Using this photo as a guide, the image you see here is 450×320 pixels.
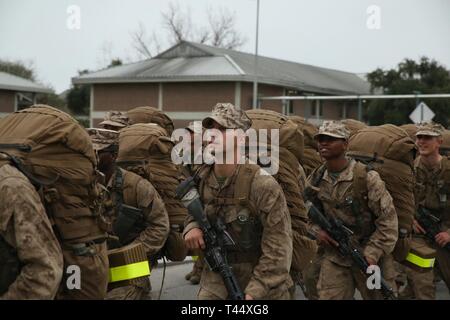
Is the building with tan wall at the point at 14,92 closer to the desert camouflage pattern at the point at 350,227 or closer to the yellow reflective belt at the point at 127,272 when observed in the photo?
the desert camouflage pattern at the point at 350,227

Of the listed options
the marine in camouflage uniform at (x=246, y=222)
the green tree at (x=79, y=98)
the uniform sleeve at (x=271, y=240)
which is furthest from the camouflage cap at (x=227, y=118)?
the green tree at (x=79, y=98)

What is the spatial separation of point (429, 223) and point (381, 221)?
Result: 165cm

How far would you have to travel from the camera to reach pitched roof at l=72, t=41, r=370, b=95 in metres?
33.2

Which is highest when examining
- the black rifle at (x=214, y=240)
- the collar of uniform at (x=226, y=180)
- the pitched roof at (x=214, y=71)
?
the pitched roof at (x=214, y=71)

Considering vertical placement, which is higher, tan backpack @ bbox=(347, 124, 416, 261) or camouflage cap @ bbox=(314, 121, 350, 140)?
camouflage cap @ bbox=(314, 121, 350, 140)

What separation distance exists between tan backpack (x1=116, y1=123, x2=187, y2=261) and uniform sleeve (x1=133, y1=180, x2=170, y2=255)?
57cm

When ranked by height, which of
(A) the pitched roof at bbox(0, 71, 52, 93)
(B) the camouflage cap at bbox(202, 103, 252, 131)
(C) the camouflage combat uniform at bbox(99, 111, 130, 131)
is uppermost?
(A) the pitched roof at bbox(0, 71, 52, 93)

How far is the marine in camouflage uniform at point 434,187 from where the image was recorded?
6992 millimetres

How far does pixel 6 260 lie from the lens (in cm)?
323

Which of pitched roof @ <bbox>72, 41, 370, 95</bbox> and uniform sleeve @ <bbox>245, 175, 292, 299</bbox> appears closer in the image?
uniform sleeve @ <bbox>245, 175, 292, 299</bbox>

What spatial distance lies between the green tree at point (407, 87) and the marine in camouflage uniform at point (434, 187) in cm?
2223

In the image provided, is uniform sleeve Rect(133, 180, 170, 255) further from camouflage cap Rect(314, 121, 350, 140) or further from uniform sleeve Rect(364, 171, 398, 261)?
uniform sleeve Rect(364, 171, 398, 261)

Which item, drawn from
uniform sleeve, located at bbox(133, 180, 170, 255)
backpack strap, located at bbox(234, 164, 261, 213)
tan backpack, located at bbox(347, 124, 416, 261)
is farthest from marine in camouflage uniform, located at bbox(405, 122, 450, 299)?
backpack strap, located at bbox(234, 164, 261, 213)

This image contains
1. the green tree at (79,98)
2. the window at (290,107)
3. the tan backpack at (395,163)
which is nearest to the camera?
the tan backpack at (395,163)
